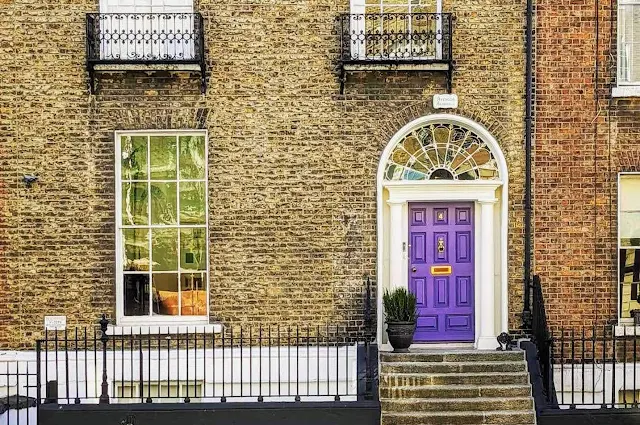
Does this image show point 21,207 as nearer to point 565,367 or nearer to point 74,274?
point 74,274

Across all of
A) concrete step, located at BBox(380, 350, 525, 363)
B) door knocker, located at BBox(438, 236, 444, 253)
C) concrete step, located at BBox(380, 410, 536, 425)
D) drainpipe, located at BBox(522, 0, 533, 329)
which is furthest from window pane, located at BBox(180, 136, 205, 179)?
drainpipe, located at BBox(522, 0, 533, 329)

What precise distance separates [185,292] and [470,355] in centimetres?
404

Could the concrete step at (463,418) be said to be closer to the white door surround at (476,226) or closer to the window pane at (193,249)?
the white door surround at (476,226)

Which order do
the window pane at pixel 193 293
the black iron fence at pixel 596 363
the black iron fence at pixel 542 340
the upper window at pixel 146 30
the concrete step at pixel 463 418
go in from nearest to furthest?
the concrete step at pixel 463 418 < the black iron fence at pixel 542 340 < the black iron fence at pixel 596 363 < the upper window at pixel 146 30 < the window pane at pixel 193 293

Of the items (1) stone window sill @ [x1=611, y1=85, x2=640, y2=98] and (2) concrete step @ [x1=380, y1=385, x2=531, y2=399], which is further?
(1) stone window sill @ [x1=611, y1=85, x2=640, y2=98]

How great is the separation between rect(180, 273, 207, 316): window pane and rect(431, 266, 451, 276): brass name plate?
128 inches

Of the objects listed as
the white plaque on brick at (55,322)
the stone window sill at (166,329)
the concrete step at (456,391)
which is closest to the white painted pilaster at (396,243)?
the concrete step at (456,391)

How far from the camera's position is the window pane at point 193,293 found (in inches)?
440

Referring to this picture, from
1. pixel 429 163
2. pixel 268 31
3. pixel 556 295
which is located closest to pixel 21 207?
pixel 268 31

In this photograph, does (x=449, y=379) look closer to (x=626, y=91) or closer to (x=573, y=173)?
(x=573, y=173)

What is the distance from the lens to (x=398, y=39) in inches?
436

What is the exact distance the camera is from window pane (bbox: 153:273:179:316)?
11.2 metres

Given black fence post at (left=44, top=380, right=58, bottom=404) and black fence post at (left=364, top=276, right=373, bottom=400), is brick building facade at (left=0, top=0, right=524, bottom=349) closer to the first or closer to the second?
black fence post at (left=364, top=276, right=373, bottom=400)

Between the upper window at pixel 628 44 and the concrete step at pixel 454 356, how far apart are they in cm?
423
